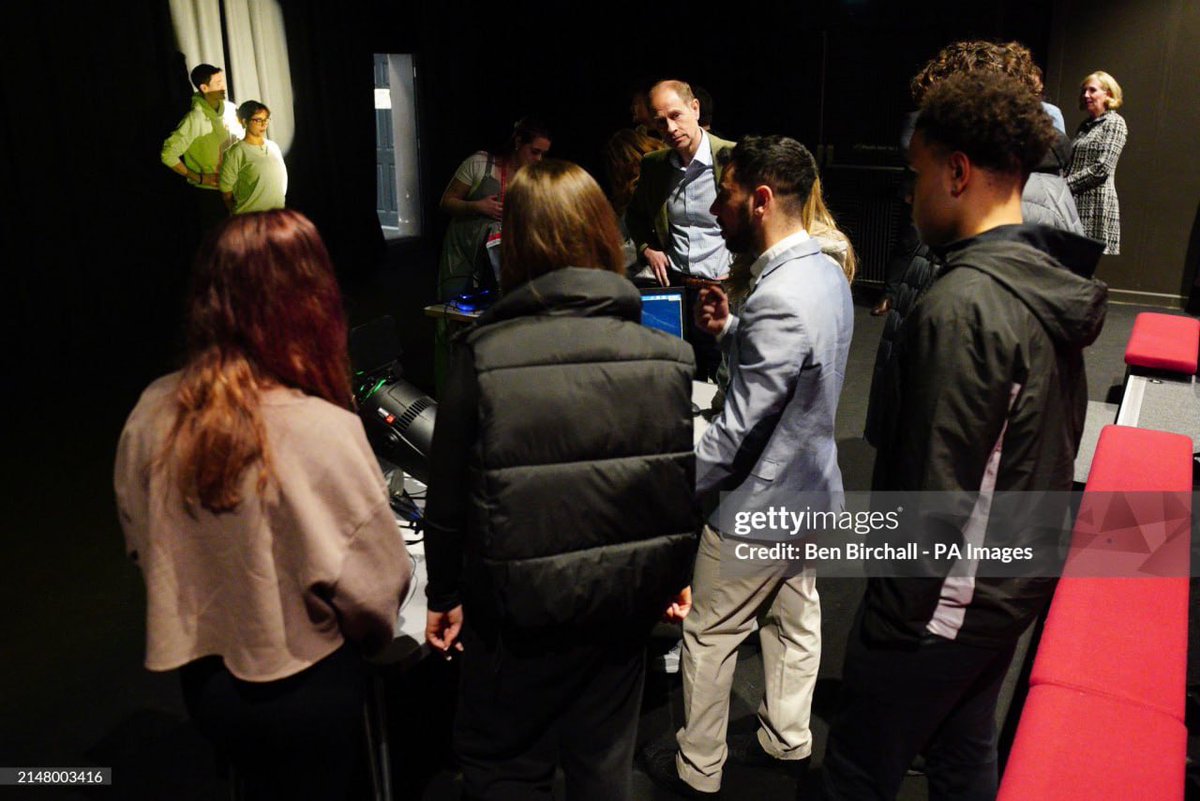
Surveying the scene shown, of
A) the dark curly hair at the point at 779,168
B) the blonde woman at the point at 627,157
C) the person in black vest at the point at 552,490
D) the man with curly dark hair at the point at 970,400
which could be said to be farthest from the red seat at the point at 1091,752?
the blonde woman at the point at 627,157

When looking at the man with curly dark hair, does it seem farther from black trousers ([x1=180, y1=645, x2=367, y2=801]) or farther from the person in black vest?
black trousers ([x1=180, y1=645, x2=367, y2=801])

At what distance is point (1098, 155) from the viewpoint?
6172mm

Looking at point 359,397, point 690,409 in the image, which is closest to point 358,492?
point 690,409

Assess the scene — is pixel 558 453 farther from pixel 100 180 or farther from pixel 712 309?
pixel 100 180

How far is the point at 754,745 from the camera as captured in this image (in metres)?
2.53

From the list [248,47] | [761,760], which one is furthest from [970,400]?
[248,47]

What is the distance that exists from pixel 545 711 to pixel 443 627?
0.23m

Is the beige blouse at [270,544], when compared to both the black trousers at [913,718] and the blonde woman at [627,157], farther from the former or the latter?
the blonde woman at [627,157]

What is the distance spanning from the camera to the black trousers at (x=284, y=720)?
5.13 feet

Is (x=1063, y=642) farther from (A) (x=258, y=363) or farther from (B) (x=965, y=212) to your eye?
(A) (x=258, y=363)

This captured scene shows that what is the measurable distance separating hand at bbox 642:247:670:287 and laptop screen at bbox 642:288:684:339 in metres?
0.95

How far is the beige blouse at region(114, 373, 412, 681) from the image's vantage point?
4.74 ft

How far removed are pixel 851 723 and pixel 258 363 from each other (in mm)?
1138
